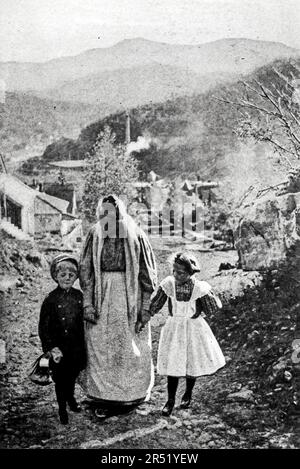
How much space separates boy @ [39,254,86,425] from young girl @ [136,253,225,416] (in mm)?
416

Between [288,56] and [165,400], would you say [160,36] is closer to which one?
[288,56]

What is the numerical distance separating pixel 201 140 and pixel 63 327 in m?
1.67

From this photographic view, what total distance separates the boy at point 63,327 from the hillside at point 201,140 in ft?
3.07

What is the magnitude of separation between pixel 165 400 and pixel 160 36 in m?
2.56

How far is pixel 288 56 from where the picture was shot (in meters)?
4.29

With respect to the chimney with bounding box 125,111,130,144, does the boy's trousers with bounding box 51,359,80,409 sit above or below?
below

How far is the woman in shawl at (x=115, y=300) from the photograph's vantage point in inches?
148

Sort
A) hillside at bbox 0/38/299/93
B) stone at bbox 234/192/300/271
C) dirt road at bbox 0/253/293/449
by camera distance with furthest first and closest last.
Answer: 1. hillside at bbox 0/38/299/93
2. stone at bbox 234/192/300/271
3. dirt road at bbox 0/253/293/449

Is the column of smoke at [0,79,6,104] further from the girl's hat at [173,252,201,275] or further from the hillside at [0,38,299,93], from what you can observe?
the girl's hat at [173,252,201,275]

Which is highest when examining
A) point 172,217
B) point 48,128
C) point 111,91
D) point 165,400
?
point 111,91

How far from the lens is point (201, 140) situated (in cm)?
431

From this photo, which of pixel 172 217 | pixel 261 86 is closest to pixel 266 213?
→ pixel 172 217

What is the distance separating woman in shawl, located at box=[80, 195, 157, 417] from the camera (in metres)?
3.77

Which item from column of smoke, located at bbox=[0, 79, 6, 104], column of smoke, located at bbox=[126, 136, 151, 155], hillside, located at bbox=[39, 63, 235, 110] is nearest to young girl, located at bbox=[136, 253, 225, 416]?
column of smoke, located at bbox=[126, 136, 151, 155]
